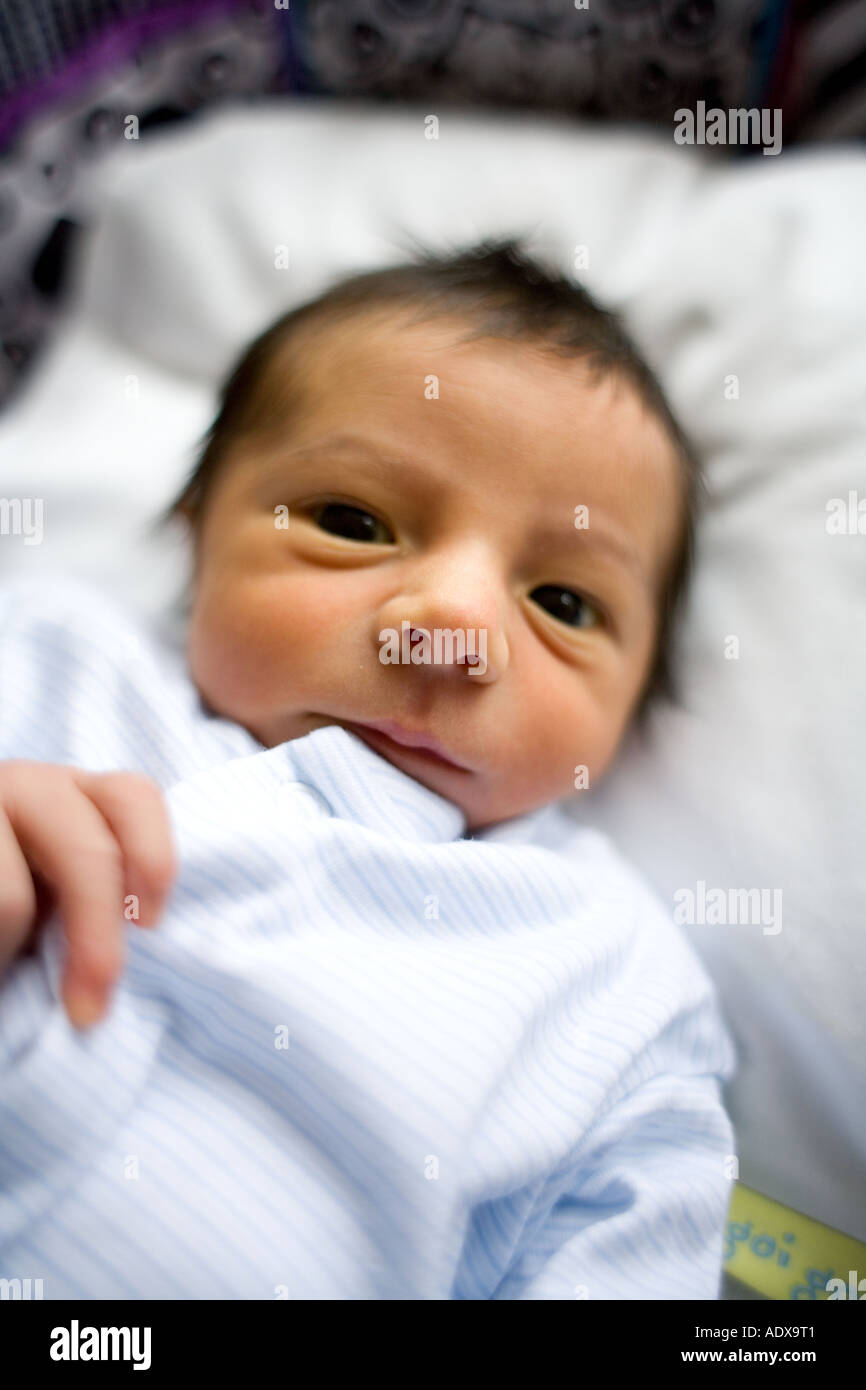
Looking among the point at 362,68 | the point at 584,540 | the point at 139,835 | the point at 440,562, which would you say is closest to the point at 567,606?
the point at 584,540

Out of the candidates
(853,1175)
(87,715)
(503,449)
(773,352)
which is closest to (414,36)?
(773,352)

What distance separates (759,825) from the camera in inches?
36.4

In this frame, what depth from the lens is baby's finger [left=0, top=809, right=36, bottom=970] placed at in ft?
2.06

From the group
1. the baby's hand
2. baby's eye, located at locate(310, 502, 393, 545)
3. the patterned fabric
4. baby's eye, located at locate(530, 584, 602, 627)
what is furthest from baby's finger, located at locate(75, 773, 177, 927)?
the patterned fabric

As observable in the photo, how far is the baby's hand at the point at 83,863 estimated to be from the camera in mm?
631

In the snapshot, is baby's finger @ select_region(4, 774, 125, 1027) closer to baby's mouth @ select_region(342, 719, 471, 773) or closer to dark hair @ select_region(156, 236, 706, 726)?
baby's mouth @ select_region(342, 719, 471, 773)

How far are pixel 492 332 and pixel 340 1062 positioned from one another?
2.16 ft

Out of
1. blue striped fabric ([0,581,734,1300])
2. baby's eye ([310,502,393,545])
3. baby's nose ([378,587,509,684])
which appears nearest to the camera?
blue striped fabric ([0,581,734,1300])

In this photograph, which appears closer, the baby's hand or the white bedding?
the baby's hand

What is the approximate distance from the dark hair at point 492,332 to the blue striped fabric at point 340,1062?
0.27 metres

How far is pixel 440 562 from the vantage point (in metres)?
0.79

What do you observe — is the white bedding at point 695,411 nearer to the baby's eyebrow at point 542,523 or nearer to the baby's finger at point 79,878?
the baby's eyebrow at point 542,523

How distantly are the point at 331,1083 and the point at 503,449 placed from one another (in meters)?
0.55

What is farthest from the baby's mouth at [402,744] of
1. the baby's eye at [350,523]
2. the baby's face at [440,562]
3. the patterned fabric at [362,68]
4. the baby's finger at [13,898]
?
the patterned fabric at [362,68]
